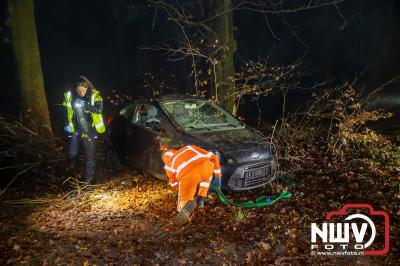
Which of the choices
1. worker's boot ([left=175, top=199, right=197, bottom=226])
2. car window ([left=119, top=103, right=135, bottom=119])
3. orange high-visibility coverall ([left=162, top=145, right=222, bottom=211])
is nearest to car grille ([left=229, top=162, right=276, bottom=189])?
orange high-visibility coverall ([left=162, top=145, right=222, bottom=211])

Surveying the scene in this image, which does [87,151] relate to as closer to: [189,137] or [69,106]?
[69,106]

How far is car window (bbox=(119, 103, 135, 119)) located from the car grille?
3.06m

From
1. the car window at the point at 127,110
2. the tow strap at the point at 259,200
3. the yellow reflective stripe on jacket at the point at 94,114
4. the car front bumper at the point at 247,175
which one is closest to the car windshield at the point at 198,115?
the car window at the point at 127,110

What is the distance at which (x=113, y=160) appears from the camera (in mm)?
8039

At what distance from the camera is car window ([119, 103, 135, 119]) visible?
7721mm

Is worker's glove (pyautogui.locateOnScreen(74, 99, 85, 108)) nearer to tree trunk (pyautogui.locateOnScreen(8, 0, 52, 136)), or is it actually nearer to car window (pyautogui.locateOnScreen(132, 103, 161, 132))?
car window (pyautogui.locateOnScreen(132, 103, 161, 132))

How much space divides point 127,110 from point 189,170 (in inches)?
141

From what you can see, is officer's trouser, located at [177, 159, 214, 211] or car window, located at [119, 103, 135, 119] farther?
car window, located at [119, 103, 135, 119]

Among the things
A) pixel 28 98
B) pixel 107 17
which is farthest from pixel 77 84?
pixel 107 17

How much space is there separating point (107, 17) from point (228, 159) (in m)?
26.1

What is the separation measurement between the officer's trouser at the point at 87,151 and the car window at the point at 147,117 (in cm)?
100

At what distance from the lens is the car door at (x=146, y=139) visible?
664 centimetres

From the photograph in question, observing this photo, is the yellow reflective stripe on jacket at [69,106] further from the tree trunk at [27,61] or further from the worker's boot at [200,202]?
the worker's boot at [200,202]

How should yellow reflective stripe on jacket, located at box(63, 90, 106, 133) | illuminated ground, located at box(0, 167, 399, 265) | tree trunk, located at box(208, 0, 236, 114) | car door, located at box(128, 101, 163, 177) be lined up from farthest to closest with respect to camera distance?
1. tree trunk, located at box(208, 0, 236, 114)
2. yellow reflective stripe on jacket, located at box(63, 90, 106, 133)
3. car door, located at box(128, 101, 163, 177)
4. illuminated ground, located at box(0, 167, 399, 265)
